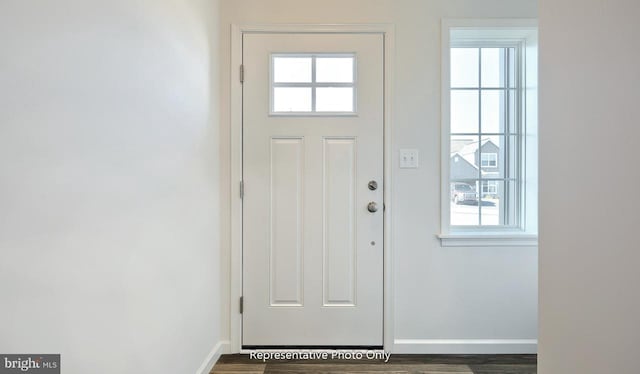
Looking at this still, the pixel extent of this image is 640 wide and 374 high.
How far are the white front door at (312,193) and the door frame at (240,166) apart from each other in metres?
0.03

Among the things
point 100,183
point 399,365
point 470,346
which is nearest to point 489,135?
point 470,346

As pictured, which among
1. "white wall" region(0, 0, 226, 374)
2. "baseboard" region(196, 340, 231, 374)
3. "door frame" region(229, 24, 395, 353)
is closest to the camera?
"white wall" region(0, 0, 226, 374)

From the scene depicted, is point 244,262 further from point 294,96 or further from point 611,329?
point 611,329

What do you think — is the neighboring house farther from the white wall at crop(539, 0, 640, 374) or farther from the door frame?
the white wall at crop(539, 0, 640, 374)

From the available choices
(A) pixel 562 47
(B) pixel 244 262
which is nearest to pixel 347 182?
(B) pixel 244 262

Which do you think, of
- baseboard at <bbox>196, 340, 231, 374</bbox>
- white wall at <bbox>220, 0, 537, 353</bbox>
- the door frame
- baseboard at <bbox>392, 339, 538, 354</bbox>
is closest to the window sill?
white wall at <bbox>220, 0, 537, 353</bbox>

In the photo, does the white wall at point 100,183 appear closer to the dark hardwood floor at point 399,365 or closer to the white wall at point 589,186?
the dark hardwood floor at point 399,365

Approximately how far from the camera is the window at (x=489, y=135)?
2174 mm

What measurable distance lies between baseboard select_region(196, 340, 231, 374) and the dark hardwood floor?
33mm

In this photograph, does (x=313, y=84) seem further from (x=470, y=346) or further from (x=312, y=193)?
(x=470, y=346)

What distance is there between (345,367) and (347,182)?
41.9 inches

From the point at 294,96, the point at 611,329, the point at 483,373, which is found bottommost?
the point at 483,373

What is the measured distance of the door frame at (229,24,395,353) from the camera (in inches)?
81.7

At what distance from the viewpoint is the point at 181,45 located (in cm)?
155
